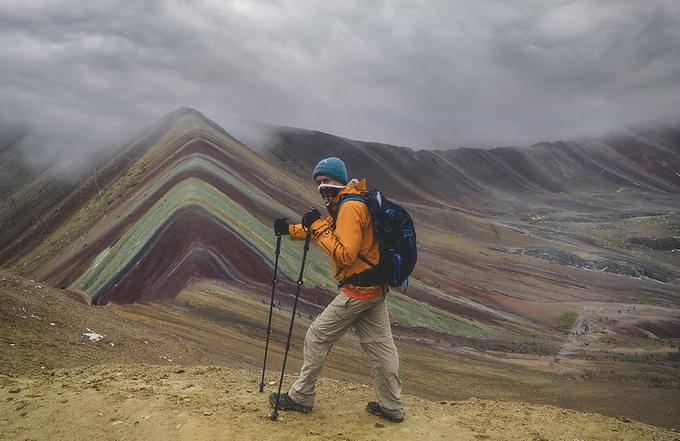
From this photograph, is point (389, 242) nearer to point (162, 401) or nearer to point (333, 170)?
point (333, 170)

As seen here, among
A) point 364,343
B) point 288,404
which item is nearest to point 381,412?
point 364,343

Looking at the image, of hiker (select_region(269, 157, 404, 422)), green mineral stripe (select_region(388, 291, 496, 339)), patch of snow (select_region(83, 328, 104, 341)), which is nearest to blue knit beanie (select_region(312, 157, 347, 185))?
hiker (select_region(269, 157, 404, 422))

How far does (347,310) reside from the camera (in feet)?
13.9

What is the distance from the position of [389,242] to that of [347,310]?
0.64 m

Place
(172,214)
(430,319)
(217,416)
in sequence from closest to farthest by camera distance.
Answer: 1. (217,416)
2. (172,214)
3. (430,319)

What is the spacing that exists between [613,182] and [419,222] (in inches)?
3504

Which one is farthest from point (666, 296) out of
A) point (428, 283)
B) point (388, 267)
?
point (388, 267)

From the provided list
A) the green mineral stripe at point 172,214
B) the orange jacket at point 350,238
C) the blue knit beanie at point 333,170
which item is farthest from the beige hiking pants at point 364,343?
the green mineral stripe at point 172,214

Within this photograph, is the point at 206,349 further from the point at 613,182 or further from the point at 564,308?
the point at 613,182

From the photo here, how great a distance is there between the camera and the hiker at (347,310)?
4188 mm

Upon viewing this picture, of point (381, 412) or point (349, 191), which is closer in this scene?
point (349, 191)

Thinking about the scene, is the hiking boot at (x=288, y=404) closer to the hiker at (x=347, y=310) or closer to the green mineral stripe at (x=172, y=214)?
the hiker at (x=347, y=310)

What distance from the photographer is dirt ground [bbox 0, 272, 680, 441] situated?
398cm

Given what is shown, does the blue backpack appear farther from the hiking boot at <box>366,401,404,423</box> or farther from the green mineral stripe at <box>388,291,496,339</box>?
the green mineral stripe at <box>388,291,496,339</box>
